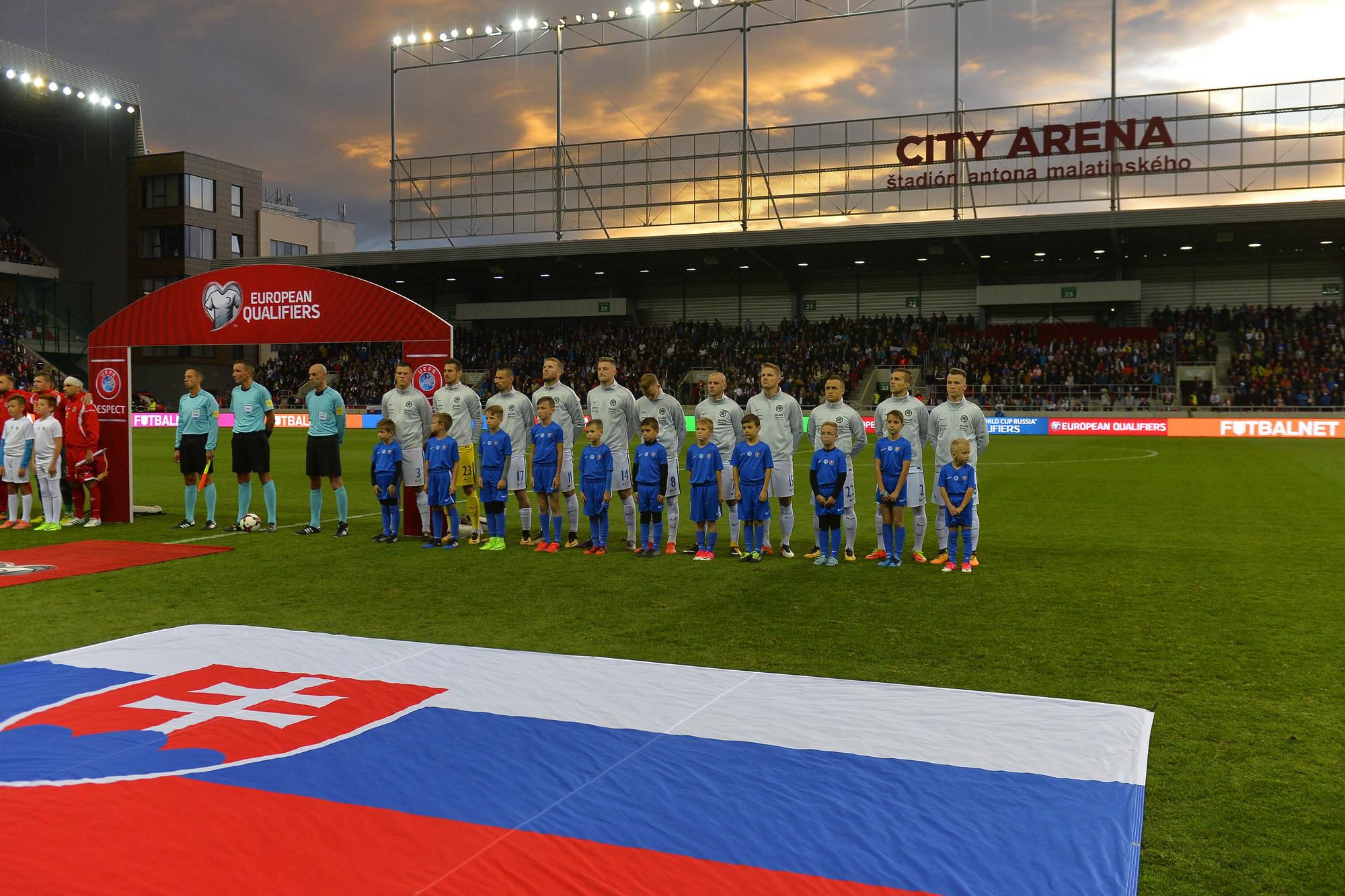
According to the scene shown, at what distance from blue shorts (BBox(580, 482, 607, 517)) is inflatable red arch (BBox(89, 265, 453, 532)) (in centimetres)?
272

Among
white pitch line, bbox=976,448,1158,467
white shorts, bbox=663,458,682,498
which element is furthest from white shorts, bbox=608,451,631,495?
white pitch line, bbox=976,448,1158,467

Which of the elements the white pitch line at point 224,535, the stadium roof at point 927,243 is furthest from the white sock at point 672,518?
the stadium roof at point 927,243

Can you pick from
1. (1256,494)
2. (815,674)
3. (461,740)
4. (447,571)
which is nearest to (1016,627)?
(815,674)

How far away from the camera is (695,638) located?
24.0ft

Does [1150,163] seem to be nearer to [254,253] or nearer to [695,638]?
[695,638]

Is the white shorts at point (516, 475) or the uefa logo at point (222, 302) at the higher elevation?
the uefa logo at point (222, 302)

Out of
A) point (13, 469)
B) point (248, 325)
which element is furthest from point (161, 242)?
point (248, 325)

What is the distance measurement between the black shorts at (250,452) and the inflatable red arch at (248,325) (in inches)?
55.0

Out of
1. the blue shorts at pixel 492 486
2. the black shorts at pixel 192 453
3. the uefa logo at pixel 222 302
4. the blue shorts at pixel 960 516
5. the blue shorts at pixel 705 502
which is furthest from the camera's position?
the uefa logo at pixel 222 302

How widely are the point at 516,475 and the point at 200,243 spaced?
2058 inches

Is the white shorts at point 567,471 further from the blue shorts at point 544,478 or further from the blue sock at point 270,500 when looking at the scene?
the blue sock at point 270,500

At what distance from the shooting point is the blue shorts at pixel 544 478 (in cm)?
1135

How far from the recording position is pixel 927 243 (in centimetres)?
4081

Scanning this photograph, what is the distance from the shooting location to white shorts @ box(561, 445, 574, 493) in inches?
457
